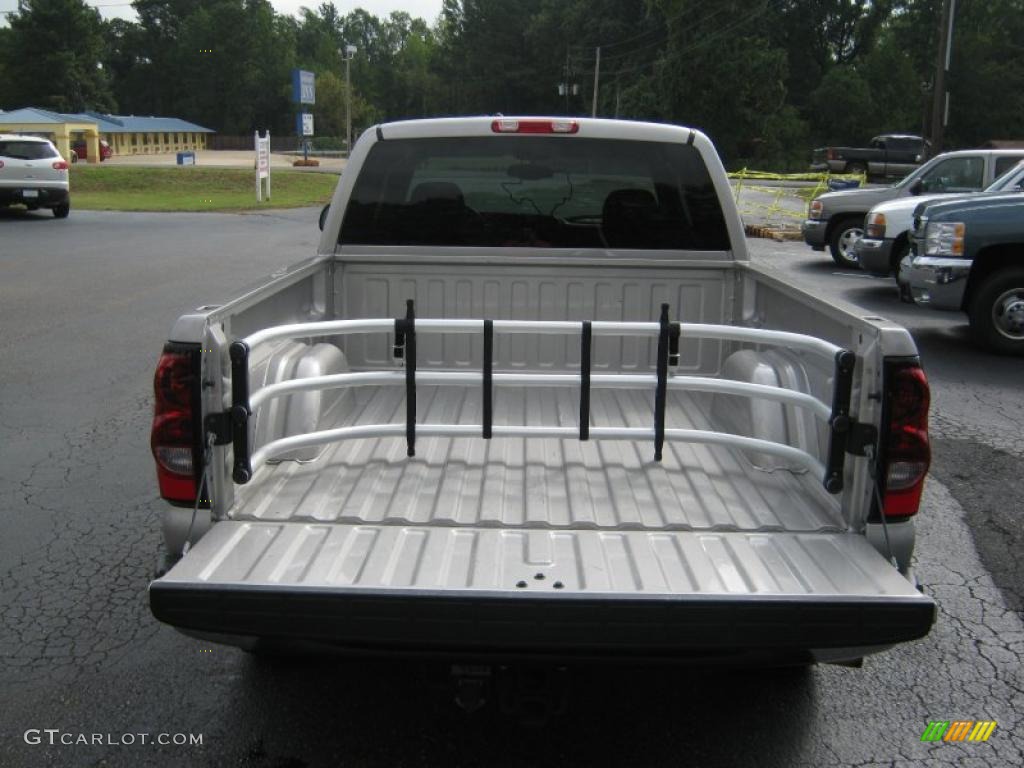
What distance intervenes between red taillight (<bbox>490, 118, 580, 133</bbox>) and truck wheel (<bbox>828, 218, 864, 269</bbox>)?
12.4m

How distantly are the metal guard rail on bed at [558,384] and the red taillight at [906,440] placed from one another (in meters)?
0.09

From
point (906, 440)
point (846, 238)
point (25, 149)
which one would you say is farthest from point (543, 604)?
point (25, 149)

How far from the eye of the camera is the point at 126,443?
629 cm

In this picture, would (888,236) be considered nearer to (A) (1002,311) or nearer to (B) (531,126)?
(A) (1002,311)

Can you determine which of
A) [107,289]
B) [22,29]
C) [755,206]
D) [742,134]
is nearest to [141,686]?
[107,289]

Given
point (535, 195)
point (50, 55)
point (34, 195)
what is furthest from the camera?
point (50, 55)

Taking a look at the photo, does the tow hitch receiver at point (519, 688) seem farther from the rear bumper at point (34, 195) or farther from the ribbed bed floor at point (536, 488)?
the rear bumper at point (34, 195)

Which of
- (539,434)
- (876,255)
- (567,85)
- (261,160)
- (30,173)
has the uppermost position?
(567,85)

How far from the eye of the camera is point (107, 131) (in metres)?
80.4

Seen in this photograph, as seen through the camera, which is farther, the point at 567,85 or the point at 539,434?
the point at 567,85

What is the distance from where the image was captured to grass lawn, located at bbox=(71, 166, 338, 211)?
3012 centimetres

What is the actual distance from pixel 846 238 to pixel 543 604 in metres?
14.6

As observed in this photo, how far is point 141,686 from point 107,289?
34.7ft

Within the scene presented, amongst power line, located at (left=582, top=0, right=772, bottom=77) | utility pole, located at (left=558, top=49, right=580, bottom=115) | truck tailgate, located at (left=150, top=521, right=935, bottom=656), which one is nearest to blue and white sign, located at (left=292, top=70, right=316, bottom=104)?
utility pole, located at (left=558, top=49, right=580, bottom=115)
